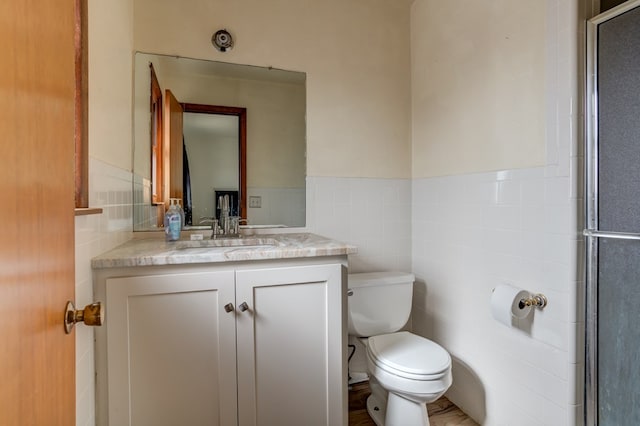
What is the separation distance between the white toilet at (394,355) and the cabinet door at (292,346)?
0.79 ft

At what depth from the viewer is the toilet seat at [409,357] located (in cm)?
143

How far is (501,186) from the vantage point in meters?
1.57

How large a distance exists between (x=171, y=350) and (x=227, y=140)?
114cm

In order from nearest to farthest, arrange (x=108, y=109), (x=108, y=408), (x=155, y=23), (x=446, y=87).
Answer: (x=108, y=408)
(x=108, y=109)
(x=155, y=23)
(x=446, y=87)

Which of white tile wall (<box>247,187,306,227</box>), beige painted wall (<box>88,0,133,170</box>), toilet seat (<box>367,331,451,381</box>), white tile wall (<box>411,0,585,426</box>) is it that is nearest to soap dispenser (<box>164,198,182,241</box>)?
beige painted wall (<box>88,0,133,170</box>)

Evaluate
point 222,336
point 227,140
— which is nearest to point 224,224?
point 227,140

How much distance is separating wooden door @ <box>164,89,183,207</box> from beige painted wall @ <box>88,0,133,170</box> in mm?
192

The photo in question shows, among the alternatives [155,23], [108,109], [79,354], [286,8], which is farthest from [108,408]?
[286,8]

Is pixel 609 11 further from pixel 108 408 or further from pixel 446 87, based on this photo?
pixel 108 408

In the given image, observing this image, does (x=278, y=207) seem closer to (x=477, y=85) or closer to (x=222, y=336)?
(x=222, y=336)

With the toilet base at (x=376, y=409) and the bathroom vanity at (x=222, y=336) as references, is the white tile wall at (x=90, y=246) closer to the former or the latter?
the bathroom vanity at (x=222, y=336)

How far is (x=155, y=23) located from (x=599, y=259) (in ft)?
7.54

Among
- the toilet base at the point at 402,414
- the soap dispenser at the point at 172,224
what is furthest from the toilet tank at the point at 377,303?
the soap dispenser at the point at 172,224

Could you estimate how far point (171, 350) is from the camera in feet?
3.99
